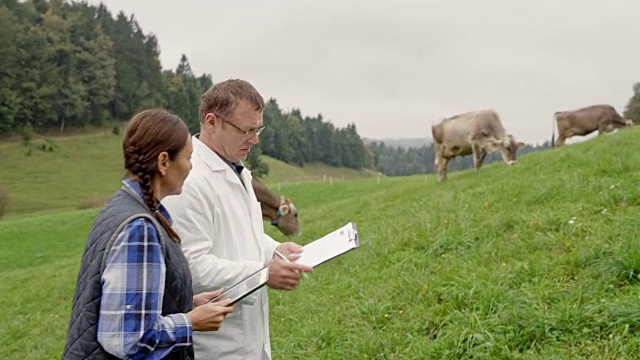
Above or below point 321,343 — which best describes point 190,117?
above

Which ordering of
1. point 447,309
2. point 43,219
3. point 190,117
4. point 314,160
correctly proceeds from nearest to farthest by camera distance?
point 447,309
point 43,219
point 190,117
point 314,160

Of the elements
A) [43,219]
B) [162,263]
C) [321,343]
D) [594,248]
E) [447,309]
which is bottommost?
[43,219]

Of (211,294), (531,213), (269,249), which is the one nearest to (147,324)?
(211,294)

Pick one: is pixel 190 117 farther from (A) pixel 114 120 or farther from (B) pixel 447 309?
(B) pixel 447 309

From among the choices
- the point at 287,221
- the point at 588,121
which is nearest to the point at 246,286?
the point at 287,221

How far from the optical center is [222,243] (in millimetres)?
2697

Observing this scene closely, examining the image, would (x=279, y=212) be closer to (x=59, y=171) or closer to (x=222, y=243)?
(x=222, y=243)

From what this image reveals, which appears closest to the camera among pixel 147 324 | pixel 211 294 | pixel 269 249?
pixel 147 324

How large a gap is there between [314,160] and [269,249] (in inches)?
4268

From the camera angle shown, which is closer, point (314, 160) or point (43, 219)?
point (43, 219)

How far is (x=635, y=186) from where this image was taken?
6492 mm

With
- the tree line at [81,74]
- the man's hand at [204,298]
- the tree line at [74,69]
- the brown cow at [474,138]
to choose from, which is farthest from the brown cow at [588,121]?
the tree line at [74,69]

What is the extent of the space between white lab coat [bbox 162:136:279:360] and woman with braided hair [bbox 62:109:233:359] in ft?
0.83

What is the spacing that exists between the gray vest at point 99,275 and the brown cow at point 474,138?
11347 millimetres
